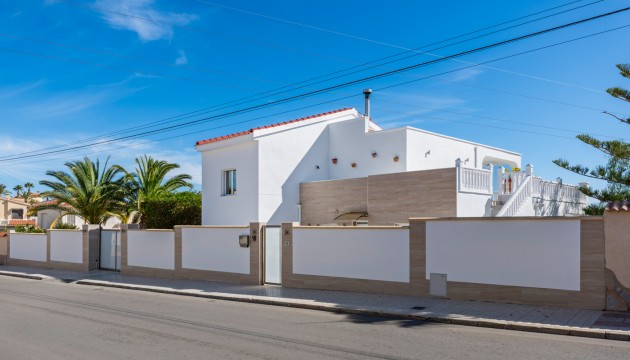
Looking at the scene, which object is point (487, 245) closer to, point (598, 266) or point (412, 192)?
point (598, 266)

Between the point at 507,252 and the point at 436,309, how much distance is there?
2136 millimetres

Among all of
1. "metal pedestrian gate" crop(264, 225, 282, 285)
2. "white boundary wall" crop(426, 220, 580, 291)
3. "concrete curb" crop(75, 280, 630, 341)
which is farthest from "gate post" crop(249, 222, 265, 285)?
"white boundary wall" crop(426, 220, 580, 291)

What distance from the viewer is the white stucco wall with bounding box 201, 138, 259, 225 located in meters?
23.0

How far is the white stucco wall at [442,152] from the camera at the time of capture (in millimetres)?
23016

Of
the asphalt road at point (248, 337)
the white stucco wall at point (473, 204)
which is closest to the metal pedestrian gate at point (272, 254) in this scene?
the asphalt road at point (248, 337)

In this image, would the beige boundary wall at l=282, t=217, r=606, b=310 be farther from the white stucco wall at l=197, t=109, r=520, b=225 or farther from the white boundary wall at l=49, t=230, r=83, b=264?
the white boundary wall at l=49, t=230, r=83, b=264

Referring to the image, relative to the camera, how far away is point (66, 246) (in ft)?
86.2

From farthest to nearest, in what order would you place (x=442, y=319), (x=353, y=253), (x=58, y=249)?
(x=58, y=249) → (x=353, y=253) → (x=442, y=319)

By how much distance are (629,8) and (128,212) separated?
27.5 meters

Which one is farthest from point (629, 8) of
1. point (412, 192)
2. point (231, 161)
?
point (231, 161)

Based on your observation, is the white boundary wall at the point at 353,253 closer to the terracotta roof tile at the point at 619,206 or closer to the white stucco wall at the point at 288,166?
the terracotta roof tile at the point at 619,206

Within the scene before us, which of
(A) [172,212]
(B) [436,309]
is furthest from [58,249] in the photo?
(B) [436,309]

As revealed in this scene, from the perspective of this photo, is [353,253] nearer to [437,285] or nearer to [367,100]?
[437,285]

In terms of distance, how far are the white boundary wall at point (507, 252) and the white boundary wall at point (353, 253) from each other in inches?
34.1
